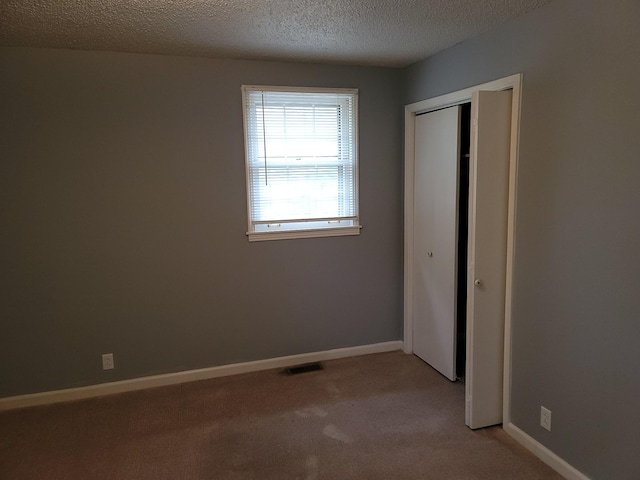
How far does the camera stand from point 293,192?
3400 millimetres

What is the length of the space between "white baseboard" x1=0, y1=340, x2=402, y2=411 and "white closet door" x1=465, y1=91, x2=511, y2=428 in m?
1.24

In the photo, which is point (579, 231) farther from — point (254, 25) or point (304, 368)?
point (304, 368)

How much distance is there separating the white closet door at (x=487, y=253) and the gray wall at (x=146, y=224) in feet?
4.12

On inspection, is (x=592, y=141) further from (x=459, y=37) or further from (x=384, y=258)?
(x=384, y=258)

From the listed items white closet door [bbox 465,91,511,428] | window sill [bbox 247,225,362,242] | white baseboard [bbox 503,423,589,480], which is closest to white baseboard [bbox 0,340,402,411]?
window sill [bbox 247,225,362,242]

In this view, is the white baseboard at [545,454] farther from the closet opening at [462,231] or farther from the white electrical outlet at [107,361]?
the white electrical outlet at [107,361]

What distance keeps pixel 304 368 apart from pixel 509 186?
6.81 ft

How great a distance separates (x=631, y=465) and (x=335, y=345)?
7.09ft

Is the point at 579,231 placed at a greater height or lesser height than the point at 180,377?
greater

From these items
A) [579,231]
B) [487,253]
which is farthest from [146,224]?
[579,231]

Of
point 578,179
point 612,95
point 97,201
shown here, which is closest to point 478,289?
point 578,179

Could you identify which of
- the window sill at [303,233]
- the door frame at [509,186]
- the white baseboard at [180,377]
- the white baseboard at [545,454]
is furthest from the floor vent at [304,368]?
the white baseboard at [545,454]

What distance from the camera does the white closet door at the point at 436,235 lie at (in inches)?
122

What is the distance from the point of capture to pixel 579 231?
81.2 inches
